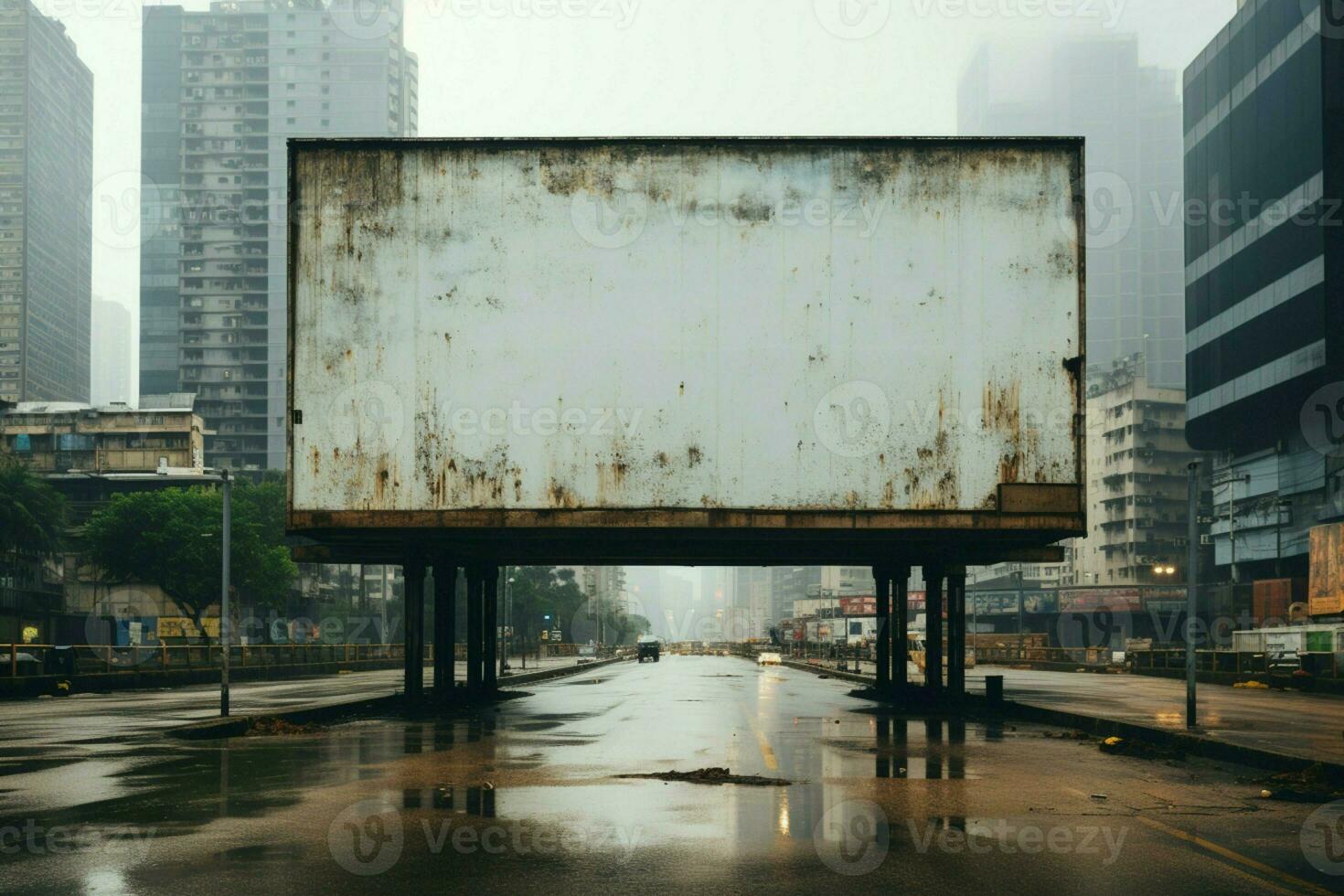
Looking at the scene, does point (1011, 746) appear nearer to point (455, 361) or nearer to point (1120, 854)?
point (1120, 854)

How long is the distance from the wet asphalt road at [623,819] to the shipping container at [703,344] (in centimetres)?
530

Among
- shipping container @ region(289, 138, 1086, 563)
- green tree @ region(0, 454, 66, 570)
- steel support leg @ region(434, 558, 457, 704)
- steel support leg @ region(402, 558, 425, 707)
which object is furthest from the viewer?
green tree @ region(0, 454, 66, 570)

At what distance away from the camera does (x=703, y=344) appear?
23.7 meters

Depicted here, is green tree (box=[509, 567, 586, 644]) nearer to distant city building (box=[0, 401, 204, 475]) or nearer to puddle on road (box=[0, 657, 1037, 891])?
distant city building (box=[0, 401, 204, 475])

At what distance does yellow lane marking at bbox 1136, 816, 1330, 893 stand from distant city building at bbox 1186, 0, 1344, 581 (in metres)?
60.5

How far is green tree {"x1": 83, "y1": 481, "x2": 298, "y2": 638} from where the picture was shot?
79.1 metres

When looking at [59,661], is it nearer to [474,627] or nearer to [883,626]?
[474,627]

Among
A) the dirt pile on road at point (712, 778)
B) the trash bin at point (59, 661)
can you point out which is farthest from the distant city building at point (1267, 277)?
the dirt pile on road at point (712, 778)

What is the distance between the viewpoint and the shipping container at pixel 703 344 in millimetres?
23562

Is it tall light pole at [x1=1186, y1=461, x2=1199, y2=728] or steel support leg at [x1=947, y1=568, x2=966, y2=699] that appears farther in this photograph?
steel support leg at [x1=947, y1=568, x2=966, y2=699]

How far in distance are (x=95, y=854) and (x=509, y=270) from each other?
15868 mm

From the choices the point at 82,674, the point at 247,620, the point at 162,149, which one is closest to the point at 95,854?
the point at 82,674

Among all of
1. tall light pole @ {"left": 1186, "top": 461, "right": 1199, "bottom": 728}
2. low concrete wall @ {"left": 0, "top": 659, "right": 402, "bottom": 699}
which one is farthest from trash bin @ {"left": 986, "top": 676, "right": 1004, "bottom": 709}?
low concrete wall @ {"left": 0, "top": 659, "right": 402, "bottom": 699}

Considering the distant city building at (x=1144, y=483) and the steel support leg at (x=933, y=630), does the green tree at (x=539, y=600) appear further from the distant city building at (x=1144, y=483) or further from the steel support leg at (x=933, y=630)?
the steel support leg at (x=933, y=630)
